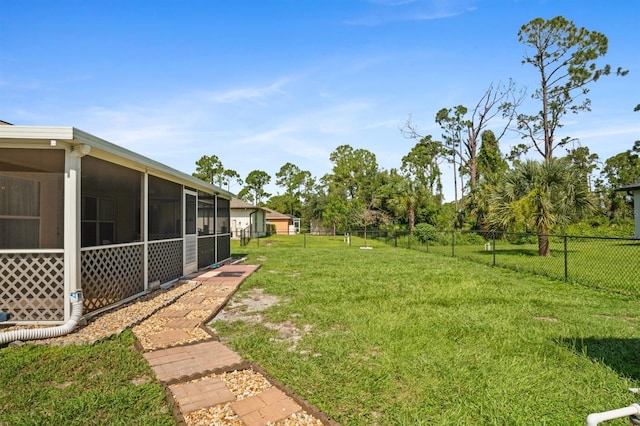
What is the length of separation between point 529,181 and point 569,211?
169cm

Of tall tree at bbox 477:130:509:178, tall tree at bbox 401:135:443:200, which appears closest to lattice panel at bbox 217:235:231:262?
tall tree at bbox 477:130:509:178

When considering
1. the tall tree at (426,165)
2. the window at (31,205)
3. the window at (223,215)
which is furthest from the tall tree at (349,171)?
the window at (31,205)

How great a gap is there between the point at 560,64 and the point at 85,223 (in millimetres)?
28876

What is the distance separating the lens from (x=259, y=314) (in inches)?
197

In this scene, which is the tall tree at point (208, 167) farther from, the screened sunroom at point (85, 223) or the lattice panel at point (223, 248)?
the screened sunroom at point (85, 223)

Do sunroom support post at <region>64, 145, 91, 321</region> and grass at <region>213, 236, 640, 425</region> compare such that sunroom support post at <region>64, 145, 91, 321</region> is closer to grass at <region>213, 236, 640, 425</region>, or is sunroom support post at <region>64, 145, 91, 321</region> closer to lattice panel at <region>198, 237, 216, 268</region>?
grass at <region>213, 236, 640, 425</region>

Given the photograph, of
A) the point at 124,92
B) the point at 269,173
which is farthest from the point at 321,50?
the point at 269,173

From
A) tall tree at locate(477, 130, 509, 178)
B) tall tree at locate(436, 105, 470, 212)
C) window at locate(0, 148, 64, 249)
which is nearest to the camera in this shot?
window at locate(0, 148, 64, 249)

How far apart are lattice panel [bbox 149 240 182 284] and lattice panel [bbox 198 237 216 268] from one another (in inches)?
55.5

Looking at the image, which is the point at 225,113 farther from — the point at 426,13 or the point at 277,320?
the point at 277,320

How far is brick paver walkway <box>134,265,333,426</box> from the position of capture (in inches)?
93.2

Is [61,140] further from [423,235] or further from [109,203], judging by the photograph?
[423,235]

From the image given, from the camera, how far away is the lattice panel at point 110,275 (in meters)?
4.61

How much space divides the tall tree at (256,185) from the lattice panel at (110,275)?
179 feet
